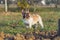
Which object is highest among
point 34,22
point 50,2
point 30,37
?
point 30,37

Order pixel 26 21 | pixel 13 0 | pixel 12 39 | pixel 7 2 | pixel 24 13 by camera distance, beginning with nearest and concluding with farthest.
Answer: pixel 12 39 → pixel 24 13 → pixel 26 21 → pixel 7 2 → pixel 13 0

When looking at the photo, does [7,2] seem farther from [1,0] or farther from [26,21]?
[26,21]

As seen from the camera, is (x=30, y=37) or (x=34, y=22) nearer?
(x=30, y=37)

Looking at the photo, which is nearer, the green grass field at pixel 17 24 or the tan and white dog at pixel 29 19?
the green grass field at pixel 17 24

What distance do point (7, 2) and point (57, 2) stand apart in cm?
463

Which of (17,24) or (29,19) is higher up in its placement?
(29,19)

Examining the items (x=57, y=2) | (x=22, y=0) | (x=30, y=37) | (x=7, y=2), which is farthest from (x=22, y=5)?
(x=30, y=37)

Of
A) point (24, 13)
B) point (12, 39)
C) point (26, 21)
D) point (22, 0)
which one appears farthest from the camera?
point (22, 0)

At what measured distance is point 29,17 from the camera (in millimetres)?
9727

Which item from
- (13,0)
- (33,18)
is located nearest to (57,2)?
(13,0)

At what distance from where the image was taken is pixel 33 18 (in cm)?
1023

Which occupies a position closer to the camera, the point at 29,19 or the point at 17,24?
the point at 29,19

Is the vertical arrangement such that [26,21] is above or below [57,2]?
above

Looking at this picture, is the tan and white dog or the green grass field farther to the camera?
the tan and white dog
